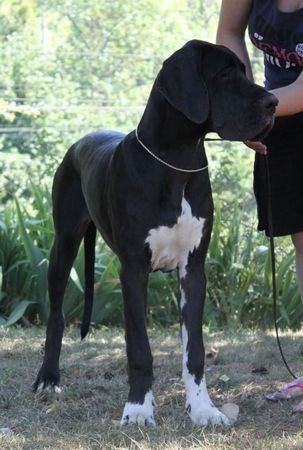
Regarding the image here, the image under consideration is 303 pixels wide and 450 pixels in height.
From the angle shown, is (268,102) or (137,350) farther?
(137,350)

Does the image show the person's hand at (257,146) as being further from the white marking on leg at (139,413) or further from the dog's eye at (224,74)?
the white marking on leg at (139,413)

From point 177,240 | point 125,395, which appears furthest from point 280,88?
point 125,395

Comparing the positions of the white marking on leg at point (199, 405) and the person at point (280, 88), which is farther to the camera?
the person at point (280, 88)

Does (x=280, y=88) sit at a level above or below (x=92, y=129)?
above

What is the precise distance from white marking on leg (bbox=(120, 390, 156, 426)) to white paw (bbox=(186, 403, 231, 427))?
0.60ft

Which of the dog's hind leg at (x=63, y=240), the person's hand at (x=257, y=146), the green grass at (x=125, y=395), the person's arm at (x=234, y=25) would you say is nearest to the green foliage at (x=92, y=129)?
the green grass at (x=125, y=395)

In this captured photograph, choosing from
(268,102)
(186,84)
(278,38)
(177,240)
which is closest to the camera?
(268,102)

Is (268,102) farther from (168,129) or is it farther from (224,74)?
(168,129)

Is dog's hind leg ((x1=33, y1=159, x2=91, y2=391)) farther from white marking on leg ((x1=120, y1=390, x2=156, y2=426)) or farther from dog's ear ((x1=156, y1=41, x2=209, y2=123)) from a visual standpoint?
dog's ear ((x1=156, y1=41, x2=209, y2=123))

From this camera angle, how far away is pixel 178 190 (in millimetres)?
4078

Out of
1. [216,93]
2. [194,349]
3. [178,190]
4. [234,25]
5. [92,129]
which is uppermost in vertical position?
[234,25]

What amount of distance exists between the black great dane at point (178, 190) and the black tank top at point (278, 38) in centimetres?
37

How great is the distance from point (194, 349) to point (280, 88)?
1226 mm

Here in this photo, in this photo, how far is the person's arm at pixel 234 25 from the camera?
4539 millimetres
